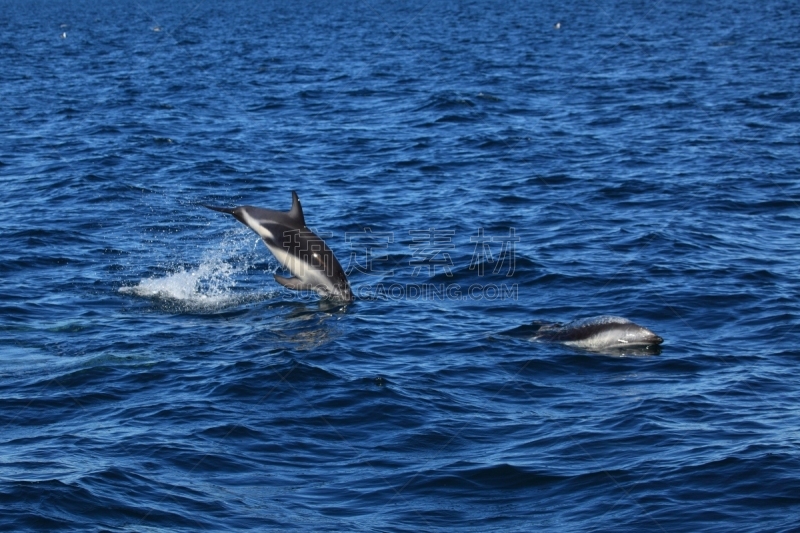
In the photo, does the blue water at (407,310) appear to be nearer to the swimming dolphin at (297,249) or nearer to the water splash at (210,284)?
the water splash at (210,284)

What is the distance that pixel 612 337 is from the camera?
1653cm

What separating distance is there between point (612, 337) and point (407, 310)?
4.09 m

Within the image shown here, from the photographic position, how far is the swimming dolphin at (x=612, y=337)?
16.4 m

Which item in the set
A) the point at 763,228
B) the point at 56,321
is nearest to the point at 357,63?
the point at 763,228

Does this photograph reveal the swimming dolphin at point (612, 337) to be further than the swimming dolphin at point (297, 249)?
No

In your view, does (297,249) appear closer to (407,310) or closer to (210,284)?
(407,310)

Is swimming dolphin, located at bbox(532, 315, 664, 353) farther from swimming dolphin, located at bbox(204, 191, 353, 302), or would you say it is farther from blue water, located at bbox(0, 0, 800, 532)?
swimming dolphin, located at bbox(204, 191, 353, 302)

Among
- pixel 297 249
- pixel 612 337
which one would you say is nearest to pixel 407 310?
pixel 297 249

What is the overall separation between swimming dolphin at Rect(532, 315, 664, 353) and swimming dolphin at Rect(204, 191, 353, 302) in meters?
4.39

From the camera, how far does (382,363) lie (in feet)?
53.3

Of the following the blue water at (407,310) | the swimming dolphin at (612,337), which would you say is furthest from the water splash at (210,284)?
the swimming dolphin at (612,337)

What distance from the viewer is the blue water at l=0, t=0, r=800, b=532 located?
38.8ft

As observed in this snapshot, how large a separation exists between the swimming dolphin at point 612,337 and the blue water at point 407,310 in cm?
29

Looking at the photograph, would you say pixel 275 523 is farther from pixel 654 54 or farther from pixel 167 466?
pixel 654 54
